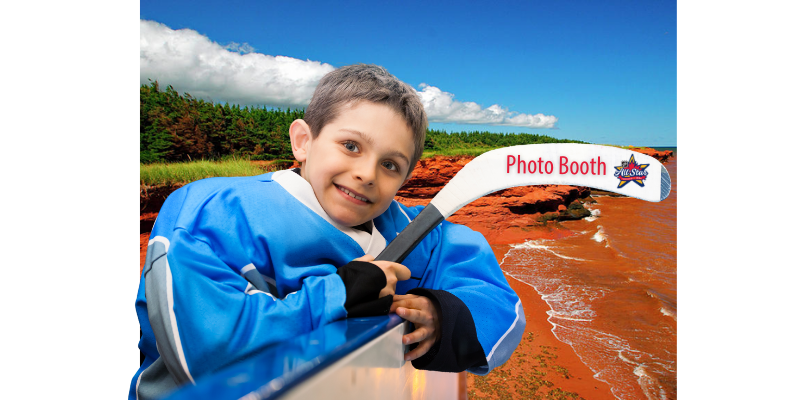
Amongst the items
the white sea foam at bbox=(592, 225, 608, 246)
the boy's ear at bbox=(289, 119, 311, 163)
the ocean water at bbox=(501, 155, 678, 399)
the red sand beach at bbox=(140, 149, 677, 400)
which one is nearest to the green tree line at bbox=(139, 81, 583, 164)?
the red sand beach at bbox=(140, 149, 677, 400)

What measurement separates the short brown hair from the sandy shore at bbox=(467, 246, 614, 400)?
1.22m

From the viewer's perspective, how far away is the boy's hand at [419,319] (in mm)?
324

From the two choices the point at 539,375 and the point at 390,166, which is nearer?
the point at 390,166

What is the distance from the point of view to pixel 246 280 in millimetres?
299

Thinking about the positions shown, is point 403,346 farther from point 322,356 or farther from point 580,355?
point 580,355

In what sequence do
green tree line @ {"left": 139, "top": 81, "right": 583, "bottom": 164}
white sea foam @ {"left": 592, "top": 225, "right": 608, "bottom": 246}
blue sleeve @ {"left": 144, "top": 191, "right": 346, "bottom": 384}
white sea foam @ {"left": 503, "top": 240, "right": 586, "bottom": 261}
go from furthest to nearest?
white sea foam @ {"left": 592, "top": 225, "right": 608, "bottom": 246} → white sea foam @ {"left": 503, "top": 240, "right": 586, "bottom": 261} → green tree line @ {"left": 139, "top": 81, "right": 583, "bottom": 164} → blue sleeve @ {"left": 144, "top": 191, "right": 346, "bottom": 384}

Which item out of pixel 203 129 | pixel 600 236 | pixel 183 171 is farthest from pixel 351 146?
pixel 600 236

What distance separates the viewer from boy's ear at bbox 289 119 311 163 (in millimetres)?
398

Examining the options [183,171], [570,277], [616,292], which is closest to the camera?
[183,171]

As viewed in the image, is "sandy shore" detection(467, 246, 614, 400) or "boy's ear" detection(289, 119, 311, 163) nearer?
"boy's ear" detection(289, 119, 311, 163)

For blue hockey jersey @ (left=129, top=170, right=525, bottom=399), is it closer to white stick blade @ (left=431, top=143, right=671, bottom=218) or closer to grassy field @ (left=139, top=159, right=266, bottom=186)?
white stick blade @ (left=431, top=143, right=671, bottom=218)

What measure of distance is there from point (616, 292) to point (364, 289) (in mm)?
2024

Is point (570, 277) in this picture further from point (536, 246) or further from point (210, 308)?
point (210, 308)

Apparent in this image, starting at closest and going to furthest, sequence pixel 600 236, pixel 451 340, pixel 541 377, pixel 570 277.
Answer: pixel 451 340
pixel 541 377
pixel 570 277
pixel 600 236
